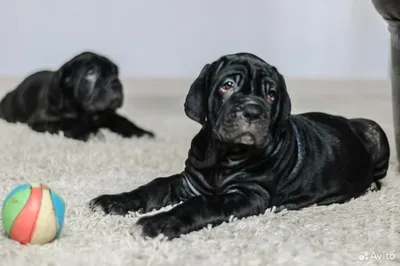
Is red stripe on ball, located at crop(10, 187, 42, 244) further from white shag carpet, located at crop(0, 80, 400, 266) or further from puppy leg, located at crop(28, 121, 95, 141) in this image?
puppy leg, located at crop(28, 121, 95, 141)

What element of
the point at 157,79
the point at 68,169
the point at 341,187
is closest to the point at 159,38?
the point at 157,79

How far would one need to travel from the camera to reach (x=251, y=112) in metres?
2.17

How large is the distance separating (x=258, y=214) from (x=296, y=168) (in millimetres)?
240

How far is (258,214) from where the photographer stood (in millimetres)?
2246

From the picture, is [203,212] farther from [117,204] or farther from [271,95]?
[271,95]

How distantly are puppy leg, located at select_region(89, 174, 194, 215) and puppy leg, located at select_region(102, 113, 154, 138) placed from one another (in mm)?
1469

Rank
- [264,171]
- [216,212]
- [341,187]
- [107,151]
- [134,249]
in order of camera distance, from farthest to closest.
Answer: [107,151]
[341,187]
[264,171]
[216,212]
[134,249]

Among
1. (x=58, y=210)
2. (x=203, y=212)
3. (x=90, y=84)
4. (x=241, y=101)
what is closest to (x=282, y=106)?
(x=241, y=101)

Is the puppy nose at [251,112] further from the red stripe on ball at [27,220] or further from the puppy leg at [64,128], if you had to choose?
the puppy leg at [64,128]

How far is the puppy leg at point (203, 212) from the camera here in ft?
6.52


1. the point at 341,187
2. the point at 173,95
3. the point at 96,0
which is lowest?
the point at 173,95

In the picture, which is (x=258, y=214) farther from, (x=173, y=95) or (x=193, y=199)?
(x=173, y=95)

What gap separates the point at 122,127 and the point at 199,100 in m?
1.69

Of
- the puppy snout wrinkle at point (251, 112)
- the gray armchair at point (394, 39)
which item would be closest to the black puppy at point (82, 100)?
the gray armchair at point (394, 39)
